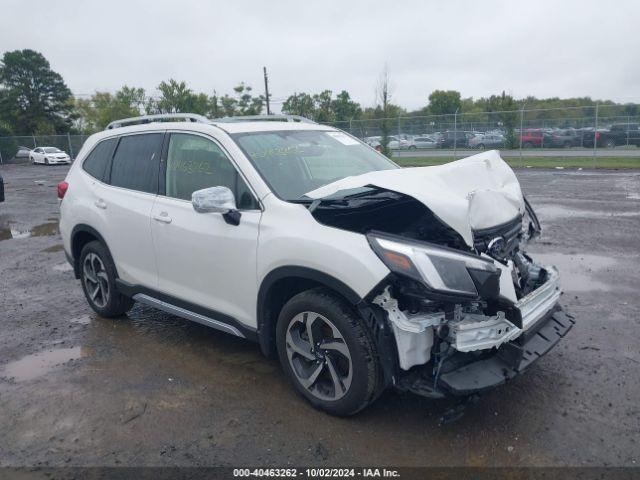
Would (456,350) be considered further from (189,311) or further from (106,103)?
(106,103)

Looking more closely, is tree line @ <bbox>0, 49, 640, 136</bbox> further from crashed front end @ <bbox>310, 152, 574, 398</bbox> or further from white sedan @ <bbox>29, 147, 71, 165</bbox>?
crashed front end @ <bbox>310, 152, 574, 398</bbox>

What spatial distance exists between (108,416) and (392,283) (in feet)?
7.06

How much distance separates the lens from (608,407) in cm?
350

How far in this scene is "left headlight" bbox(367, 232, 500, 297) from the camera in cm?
295

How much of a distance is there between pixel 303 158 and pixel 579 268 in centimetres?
419

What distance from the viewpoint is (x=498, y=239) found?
3.48 m

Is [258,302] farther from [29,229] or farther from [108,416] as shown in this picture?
[29,229]

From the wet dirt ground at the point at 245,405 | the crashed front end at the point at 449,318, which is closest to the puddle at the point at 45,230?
the wet dirt ground at the point at 245,405

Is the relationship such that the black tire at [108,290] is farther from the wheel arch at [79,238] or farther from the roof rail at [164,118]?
the roof rail at [164,118]


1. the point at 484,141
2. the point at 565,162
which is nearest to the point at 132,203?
the point at 565,162

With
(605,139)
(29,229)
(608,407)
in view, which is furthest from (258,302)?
(605,139)

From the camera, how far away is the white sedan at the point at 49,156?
122 ft

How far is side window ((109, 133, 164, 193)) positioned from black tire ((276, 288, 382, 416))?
1953 mm

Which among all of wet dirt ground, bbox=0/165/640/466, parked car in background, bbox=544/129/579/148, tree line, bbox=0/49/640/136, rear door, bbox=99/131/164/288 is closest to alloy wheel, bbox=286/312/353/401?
wet dirt ground, bbox=0/165/640/466
